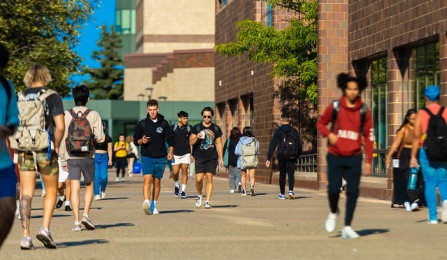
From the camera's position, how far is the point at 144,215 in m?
19.7

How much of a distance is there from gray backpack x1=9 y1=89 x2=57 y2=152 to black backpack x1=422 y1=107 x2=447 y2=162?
18.4 ft

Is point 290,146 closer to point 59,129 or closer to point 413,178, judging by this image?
point 413,178

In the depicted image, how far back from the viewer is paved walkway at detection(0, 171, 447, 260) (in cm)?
1232

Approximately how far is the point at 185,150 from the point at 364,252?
15.2 meters

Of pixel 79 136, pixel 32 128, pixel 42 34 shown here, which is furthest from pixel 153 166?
pixel 42 34

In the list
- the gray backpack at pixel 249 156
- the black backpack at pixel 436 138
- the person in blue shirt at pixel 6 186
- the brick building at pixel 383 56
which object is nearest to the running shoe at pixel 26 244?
the person in blue shirt at pixel 6 186

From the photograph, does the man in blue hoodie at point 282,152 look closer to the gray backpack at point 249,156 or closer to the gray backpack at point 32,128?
the gray backpack at point 249,156

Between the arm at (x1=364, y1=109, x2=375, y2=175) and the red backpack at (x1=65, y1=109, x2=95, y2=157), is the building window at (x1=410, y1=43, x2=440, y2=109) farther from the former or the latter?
the arm at (x1=364, y1=109, x2=375, y2=175)

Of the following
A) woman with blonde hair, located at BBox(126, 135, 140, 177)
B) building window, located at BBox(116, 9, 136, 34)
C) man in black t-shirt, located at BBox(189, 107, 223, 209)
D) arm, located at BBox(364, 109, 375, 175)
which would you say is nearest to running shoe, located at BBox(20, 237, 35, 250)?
arm, located at BBox(364, 109, 375, 175)

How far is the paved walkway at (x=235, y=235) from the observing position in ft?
40.4

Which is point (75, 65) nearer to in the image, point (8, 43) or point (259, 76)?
point (8, 43)

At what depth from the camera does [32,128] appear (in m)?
12.9

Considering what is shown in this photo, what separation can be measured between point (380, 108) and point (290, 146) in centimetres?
258

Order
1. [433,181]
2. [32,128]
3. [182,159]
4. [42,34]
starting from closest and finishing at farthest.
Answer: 1. [32,128]
2. [433,181]
3. [182,159]
4. [42,34]
